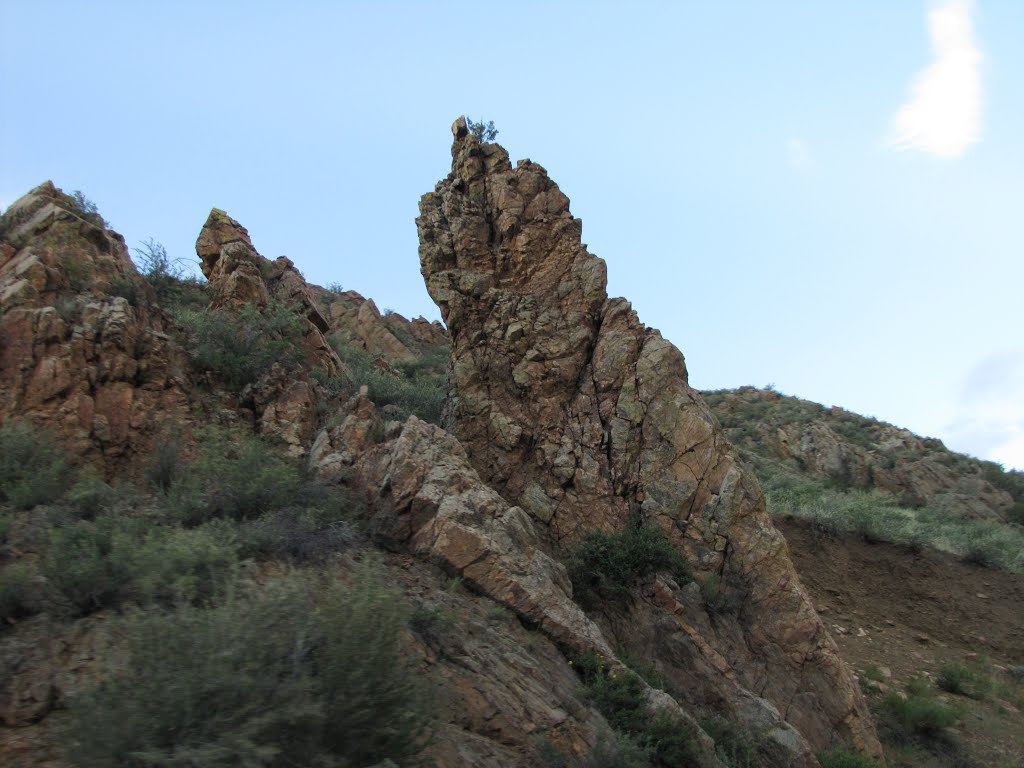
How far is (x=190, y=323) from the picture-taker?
1070cm

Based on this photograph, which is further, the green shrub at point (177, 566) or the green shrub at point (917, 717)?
the green shrub at point (917, 717)

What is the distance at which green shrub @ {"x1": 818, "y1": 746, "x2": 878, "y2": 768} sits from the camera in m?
8.24

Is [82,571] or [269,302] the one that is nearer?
[82,571]

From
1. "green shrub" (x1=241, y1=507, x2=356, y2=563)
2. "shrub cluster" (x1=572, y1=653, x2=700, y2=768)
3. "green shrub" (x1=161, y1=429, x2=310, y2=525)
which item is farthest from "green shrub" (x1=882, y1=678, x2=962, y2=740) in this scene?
"green shrub" (x1=161, y1=429, x2=310, y2=525)

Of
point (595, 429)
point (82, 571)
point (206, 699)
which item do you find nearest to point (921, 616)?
point (595, 429)

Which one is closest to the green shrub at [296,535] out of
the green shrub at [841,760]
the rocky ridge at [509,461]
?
the rocky ridge at [509,461]

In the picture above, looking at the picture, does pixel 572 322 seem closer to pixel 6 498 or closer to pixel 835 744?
pixel 835 744

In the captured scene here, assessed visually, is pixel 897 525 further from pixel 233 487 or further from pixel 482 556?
pixel 233 487

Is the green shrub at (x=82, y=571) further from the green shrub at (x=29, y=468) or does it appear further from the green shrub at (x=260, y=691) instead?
the green shrub at (x=29, y=468)

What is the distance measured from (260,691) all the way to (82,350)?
6.41m

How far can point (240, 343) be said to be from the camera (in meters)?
10.5

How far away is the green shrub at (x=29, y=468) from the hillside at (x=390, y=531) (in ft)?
0.10

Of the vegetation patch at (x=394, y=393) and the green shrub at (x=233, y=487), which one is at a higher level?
the vegetation patch at (x=394, y=393)

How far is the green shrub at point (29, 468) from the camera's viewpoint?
21.7ft
